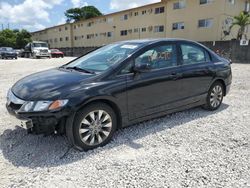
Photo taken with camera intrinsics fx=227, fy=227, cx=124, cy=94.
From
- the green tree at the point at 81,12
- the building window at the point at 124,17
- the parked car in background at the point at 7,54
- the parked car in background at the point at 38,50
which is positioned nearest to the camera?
the parked car in background at the point at 7,54

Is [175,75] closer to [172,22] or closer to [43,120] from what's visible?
[43,120]

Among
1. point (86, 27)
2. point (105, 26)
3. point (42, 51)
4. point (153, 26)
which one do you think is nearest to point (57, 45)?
point (86, 27)

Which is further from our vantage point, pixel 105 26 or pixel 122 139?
pixel 105 26

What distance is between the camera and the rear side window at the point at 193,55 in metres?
4.36

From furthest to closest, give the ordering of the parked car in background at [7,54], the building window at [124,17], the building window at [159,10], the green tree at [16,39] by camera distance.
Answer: the green tree at [16,39], the building window at [124,17], the building window at [159,10], the parked car in background at [7,54]

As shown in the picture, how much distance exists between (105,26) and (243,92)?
33.5 m

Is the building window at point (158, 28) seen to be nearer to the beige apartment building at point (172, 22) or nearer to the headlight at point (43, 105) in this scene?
the beige apartment building at point (172, 22)

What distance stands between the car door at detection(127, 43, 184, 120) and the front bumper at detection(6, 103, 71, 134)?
3.50 feet

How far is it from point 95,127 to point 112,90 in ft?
1.94

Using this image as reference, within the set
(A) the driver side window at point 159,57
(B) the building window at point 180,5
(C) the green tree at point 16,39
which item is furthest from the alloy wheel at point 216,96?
(C) the green tree at point 16,39

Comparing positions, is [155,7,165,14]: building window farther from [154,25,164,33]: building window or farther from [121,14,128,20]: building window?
[121,14,128,20]: building window

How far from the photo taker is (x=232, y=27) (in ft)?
79.7

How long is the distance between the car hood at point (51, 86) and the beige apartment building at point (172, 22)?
892 inches

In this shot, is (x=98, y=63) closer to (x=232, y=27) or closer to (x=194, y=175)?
(x=194, y=175)
